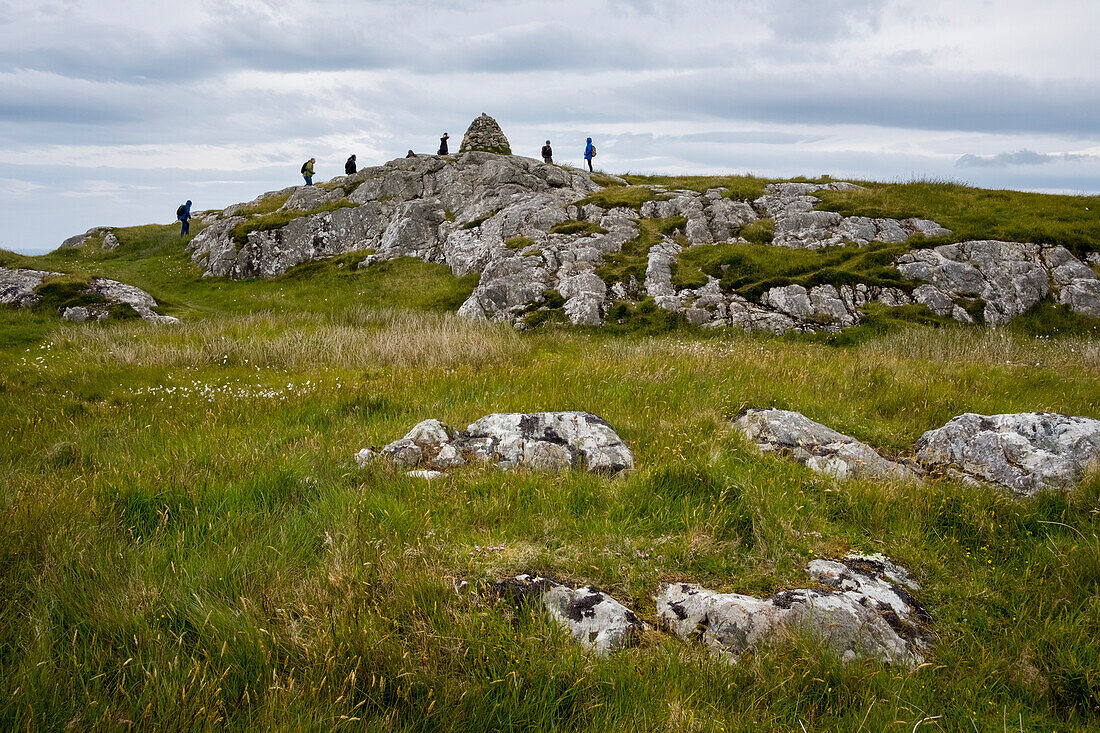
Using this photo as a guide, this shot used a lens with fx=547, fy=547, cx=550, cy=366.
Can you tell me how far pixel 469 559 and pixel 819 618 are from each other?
2740 mm

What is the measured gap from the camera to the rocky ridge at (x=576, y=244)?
20047 mm

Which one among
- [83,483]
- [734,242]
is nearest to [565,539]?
[83,483]

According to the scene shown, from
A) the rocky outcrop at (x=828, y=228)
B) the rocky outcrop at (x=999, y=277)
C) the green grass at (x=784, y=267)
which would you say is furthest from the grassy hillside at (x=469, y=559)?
the rocky outcrop at (x=828, y=228)

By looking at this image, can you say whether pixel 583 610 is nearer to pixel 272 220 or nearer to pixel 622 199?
pixel 622 199

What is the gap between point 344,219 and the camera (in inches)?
1302

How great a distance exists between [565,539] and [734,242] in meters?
22.8

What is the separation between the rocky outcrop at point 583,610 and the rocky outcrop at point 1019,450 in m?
5.09

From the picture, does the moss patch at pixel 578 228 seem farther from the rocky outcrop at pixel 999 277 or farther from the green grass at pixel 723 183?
the rocky outcrop at pixel 999 277

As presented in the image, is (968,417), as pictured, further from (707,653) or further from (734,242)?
(734,242)

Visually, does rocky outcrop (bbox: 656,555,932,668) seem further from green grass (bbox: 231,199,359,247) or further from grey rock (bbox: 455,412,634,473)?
green grass (bbox: 231,199,359,247)

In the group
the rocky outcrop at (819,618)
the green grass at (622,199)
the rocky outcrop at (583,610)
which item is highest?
the green grass at (622,199)

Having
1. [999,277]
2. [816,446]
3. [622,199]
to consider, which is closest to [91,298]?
[622,199]

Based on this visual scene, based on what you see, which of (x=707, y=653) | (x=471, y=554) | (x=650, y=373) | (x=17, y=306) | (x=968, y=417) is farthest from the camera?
(x=17, y=306)

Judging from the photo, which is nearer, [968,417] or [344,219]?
[968,417]
